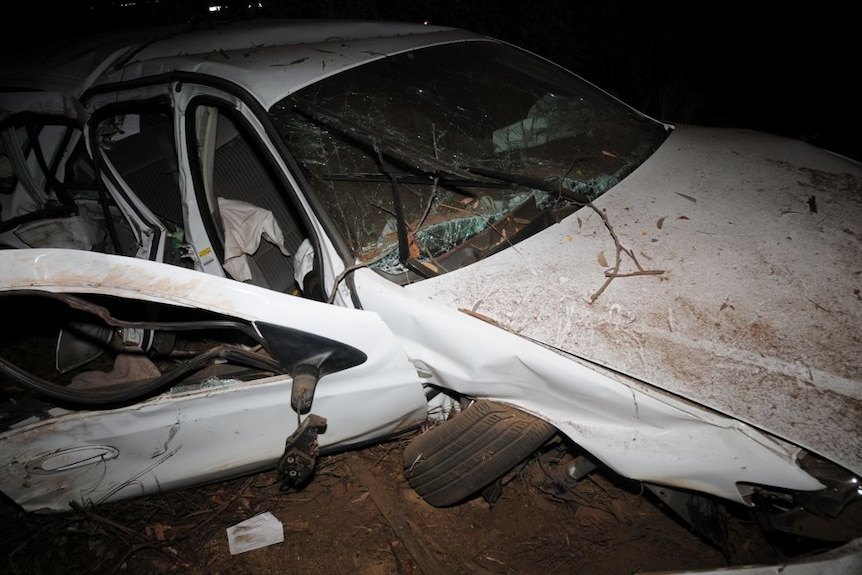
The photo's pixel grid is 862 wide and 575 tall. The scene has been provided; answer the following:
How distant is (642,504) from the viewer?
1980 millimetres

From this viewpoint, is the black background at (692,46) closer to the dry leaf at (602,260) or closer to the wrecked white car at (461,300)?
the wrecked white car at (461,300)

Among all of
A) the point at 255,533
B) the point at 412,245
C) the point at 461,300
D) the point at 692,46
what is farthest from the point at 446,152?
the point at 692,46

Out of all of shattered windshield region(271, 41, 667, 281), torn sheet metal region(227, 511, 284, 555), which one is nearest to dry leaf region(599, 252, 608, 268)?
shattered windshield region(271, 41, 667, 281)

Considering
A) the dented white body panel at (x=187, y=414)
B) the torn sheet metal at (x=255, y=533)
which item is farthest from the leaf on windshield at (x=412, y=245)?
the torn sheet metal at (x=255, y=533)

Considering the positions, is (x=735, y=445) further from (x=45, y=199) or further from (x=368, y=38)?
(x=45, y=199)

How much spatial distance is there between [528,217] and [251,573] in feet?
6.05

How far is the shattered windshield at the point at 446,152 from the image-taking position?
1604mm

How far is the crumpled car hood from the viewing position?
121 cm

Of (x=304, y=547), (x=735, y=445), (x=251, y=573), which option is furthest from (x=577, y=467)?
(x=251, y=573)

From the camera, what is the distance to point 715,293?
1451mm

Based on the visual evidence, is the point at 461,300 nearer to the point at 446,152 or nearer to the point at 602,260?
the point at 602,260

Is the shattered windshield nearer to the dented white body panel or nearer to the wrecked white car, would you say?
the wrecked white car

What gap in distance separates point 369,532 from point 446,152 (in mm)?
1686

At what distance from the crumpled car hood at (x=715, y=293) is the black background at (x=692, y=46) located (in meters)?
4.80
